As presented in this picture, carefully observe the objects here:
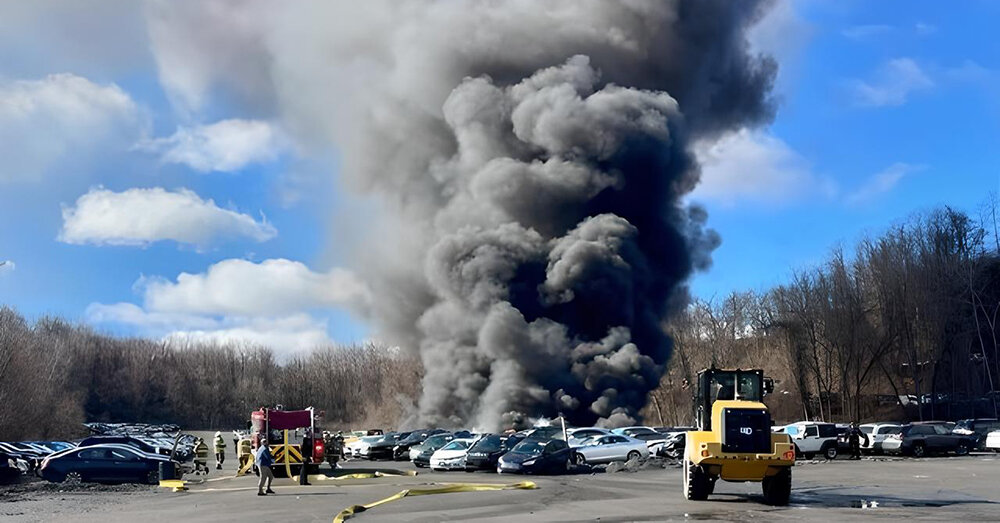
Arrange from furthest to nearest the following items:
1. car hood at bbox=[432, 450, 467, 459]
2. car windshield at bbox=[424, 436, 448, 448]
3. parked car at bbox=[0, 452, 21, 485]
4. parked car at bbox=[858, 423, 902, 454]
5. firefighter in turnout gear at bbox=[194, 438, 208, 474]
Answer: parked car at bbox=[858, 423, 902, 454], car windshield at bbox=[424, 436, 448, 448], car hood at bbox=[432, 450, 467, 459], firefighter in turnout gear at bbox=[194, 438, 208, 474], parked car at bbox=[0, 452, 21, 485]

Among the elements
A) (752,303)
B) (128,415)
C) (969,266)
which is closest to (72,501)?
(969,266)

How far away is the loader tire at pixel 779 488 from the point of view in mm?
16406

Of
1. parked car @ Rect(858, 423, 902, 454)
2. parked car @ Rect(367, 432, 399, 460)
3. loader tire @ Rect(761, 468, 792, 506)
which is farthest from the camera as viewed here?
parked car @ Rect(858, 423, 902, 454)

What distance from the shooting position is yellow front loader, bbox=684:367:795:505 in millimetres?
16234

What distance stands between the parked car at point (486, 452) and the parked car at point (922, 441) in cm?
1850

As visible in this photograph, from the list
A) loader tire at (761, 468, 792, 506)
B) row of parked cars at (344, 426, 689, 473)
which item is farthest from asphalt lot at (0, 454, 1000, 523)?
row of parked cars at (344, 426, 689, 473)

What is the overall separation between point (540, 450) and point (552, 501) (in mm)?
8696

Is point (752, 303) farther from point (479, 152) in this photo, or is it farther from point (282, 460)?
point (282, 460)

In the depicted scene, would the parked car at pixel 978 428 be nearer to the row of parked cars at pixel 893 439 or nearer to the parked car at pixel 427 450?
the row of parked cars at pixel 893 439

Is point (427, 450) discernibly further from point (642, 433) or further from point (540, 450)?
point (642, 433)

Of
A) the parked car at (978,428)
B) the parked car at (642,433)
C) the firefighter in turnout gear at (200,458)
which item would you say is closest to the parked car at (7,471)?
the firefighter in turnout gear at (200,458)

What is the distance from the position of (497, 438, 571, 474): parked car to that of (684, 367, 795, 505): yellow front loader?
9.24 m

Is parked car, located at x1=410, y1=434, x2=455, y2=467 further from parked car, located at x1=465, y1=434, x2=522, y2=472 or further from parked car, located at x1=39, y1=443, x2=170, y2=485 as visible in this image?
parked car, located at x1=39, y1=443, x2=170, y2=485

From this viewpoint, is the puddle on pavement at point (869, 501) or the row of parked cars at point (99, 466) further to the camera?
the row of parked cars at point (99, 466)
